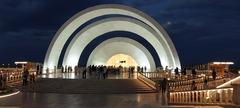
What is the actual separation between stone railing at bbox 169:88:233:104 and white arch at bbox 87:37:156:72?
35.2m

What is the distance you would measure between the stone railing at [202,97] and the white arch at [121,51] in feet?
115

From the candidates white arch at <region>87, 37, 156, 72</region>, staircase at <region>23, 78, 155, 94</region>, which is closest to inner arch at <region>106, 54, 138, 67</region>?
white arch at <region>87, 37, 156, 72</region>

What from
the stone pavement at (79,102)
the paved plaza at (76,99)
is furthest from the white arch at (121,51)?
the stone pavement at (79,102)

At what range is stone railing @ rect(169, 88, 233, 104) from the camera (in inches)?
561

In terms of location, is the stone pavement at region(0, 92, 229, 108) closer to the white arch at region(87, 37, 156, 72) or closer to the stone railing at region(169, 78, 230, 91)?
the stone railing at region(169, 78, 230, 91)

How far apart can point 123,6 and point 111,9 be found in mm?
1280

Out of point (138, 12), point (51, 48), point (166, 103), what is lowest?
point (166, 103)

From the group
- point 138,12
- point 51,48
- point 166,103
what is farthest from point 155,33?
point 166,103

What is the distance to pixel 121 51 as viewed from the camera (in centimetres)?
6175

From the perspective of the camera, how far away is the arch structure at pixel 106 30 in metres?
36.9

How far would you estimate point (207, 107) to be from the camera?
12445 millimetres

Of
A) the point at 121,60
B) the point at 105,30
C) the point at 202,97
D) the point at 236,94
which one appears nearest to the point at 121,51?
the point at 121,60

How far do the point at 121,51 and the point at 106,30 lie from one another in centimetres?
1651

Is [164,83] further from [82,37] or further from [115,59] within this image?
[115,59]
